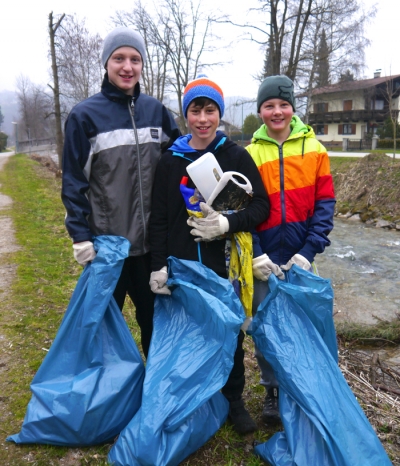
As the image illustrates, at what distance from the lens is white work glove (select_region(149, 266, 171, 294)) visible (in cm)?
203

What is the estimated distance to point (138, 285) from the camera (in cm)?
226

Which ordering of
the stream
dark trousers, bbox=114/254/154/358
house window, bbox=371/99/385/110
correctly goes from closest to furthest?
dark trousers, bbox=114/254/154/358 < the stream < house window, bbox=371/99/385/110

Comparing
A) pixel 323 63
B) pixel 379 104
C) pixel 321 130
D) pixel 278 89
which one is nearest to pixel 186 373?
pixel 278 89

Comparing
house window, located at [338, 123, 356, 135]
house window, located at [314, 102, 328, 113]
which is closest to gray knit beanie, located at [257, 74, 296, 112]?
house window, located at [338, 123, 356, 135]

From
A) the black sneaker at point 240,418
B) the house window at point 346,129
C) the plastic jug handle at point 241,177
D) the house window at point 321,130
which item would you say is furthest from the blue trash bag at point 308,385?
the house window at point 321,130

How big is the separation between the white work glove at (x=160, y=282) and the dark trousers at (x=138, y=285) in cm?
19

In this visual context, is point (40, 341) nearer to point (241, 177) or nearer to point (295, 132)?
point (241, 177)

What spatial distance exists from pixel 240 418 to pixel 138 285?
2.88 ft

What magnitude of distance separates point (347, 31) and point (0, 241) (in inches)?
611

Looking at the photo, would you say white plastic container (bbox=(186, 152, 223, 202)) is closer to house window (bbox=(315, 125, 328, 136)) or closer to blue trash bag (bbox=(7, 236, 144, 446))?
blue trash bag (bbox=(7, 236, 144, 446))

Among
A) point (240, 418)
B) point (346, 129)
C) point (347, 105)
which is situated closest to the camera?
point (240, 418)

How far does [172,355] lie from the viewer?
1.85 meters

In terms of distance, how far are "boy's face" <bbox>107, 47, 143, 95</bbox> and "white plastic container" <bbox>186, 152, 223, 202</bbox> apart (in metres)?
0.56

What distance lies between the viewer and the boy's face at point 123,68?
6.62 feet
